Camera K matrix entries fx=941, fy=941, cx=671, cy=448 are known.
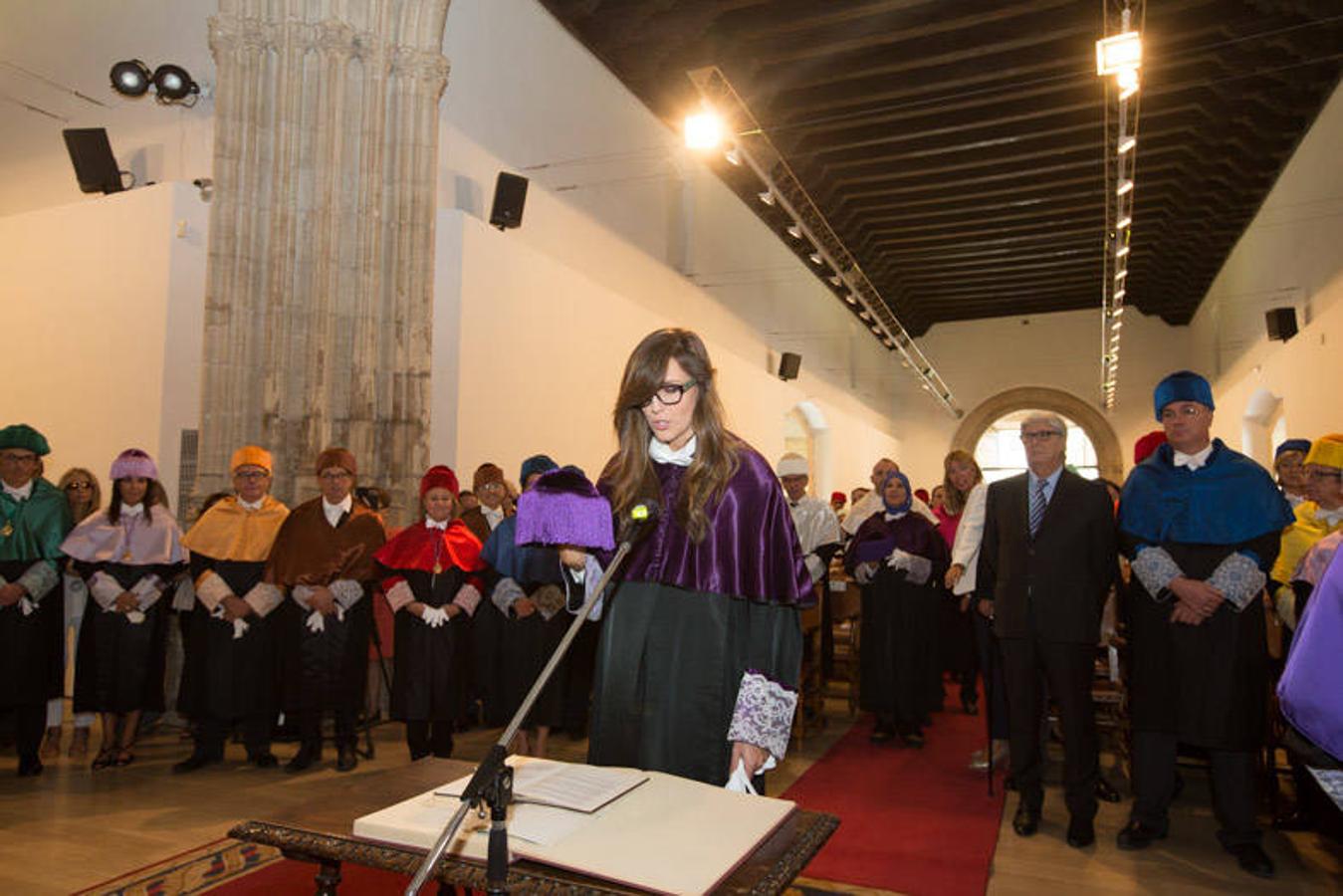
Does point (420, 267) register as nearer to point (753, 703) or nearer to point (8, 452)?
point (8, 452)

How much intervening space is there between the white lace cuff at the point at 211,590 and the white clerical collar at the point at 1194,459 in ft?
14.7

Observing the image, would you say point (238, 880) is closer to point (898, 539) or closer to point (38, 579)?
point (38, 579)

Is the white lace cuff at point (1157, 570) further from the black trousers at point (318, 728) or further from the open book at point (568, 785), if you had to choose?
the black trousers at point (318, 728)

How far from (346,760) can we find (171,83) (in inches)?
184

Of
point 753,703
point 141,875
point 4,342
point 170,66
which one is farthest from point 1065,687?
point 4,342

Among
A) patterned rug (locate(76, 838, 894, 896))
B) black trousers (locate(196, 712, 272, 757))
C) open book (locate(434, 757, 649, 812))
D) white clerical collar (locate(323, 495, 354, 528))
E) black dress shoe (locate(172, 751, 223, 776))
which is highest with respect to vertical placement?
white clerical collar (locate(323, 495, 354, 528))

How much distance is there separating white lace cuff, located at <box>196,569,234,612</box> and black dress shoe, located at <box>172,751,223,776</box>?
0.75 m

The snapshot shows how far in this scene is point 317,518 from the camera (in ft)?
16.3

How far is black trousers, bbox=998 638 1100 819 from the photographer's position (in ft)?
12.3

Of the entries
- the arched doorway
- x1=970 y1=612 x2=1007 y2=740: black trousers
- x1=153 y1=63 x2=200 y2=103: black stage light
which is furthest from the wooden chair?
the arched doorway

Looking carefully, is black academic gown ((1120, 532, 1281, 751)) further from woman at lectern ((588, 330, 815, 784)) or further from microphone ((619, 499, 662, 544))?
microphone ((619, 499, 662, 544))

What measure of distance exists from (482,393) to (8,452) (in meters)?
2.96

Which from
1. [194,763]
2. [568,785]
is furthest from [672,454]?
[194,763]

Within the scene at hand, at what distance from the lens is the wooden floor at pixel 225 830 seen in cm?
336
